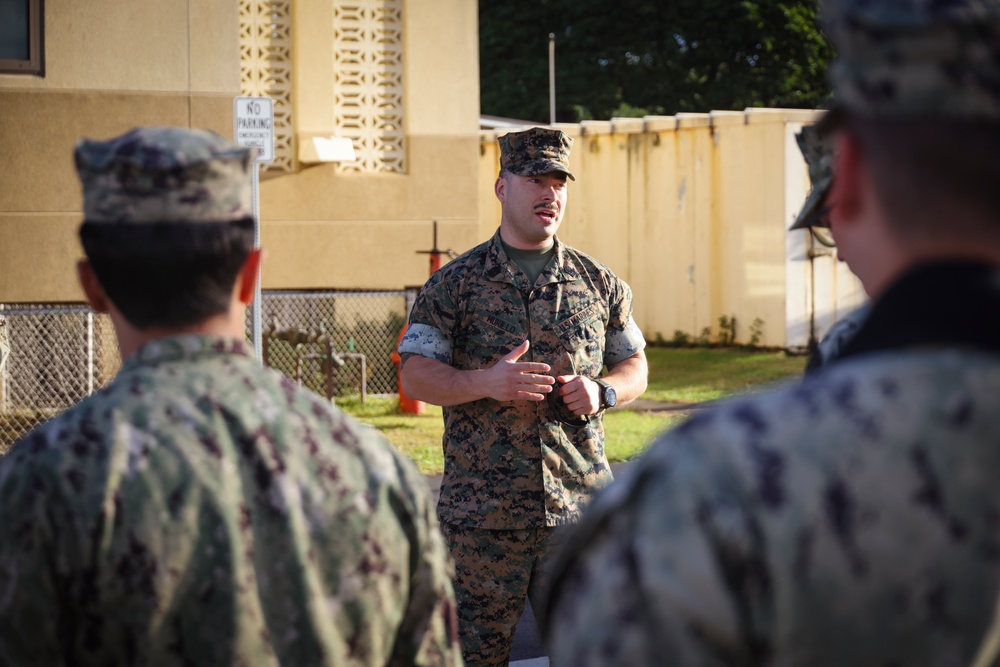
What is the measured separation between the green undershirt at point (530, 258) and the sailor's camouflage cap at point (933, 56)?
365cm

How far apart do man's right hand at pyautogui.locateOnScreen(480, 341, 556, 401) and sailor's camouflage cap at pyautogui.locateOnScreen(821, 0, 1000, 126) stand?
3259mm

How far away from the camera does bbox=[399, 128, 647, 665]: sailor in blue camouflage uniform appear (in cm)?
477

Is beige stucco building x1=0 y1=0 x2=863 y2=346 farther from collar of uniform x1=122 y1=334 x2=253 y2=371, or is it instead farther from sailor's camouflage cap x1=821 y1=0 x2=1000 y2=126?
sailor's camouflage cap x1=821 y1=0 x2=1000 y2=126

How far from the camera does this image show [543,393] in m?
4.73

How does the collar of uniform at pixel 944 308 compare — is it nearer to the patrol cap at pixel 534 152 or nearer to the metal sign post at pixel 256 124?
the patrol cap at pixel 534 152

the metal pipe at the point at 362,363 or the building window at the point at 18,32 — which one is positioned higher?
the building window at the point at 18,32

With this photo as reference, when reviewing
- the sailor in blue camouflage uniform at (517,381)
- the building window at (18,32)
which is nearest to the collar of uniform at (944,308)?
the sailor in blue camouflage uniform at (517,381)

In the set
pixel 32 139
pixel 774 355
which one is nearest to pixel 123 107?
pixel 32 139

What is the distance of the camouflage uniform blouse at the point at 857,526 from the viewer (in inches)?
53.7

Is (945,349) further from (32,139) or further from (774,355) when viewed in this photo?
(774,355)

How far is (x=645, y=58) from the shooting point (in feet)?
112

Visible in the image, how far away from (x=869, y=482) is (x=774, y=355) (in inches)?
621

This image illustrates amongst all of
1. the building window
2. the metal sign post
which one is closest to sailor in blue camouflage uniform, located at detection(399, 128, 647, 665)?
the metal sign post

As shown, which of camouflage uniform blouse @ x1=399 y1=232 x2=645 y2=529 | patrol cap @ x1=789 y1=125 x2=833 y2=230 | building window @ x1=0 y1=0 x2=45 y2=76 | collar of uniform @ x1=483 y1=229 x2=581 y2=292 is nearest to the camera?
patrol cap @ x1=789 y1=125 x2=833 y2=230
